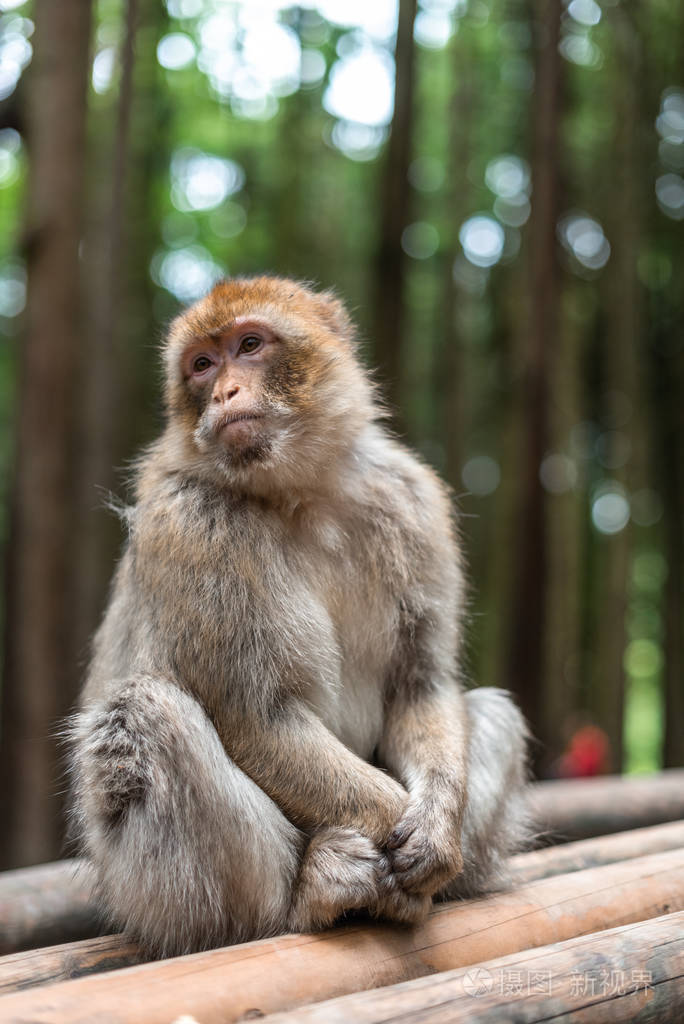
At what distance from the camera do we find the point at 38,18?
5.73 m

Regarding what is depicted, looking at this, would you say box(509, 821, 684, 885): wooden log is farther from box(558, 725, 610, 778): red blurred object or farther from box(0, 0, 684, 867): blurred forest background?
box(558, 725, 610, 778): red blurred object

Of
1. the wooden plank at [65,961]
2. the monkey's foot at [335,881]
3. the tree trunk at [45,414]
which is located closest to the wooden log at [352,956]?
the monkey's foot at [335,881]

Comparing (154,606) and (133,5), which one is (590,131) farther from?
(154,606)

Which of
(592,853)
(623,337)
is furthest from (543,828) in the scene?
(623,337)

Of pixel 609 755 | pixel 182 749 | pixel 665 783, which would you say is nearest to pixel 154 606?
pixel 182 749

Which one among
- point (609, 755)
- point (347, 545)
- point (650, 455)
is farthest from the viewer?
point (650, 455)

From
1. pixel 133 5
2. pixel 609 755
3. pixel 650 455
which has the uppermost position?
pixel 133 5

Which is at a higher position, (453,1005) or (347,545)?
(347,545)

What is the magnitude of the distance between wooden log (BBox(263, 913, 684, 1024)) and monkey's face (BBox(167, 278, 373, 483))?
160cm

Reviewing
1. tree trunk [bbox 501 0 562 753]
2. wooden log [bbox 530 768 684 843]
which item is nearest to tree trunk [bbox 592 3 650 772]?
tree trunk [bbox 501 0 562 753]

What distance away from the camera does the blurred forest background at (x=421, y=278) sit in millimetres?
5844

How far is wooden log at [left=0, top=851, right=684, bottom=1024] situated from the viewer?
7.60 feet

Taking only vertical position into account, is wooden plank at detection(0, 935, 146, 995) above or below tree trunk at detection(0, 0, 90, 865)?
below

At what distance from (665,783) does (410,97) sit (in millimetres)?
5604
